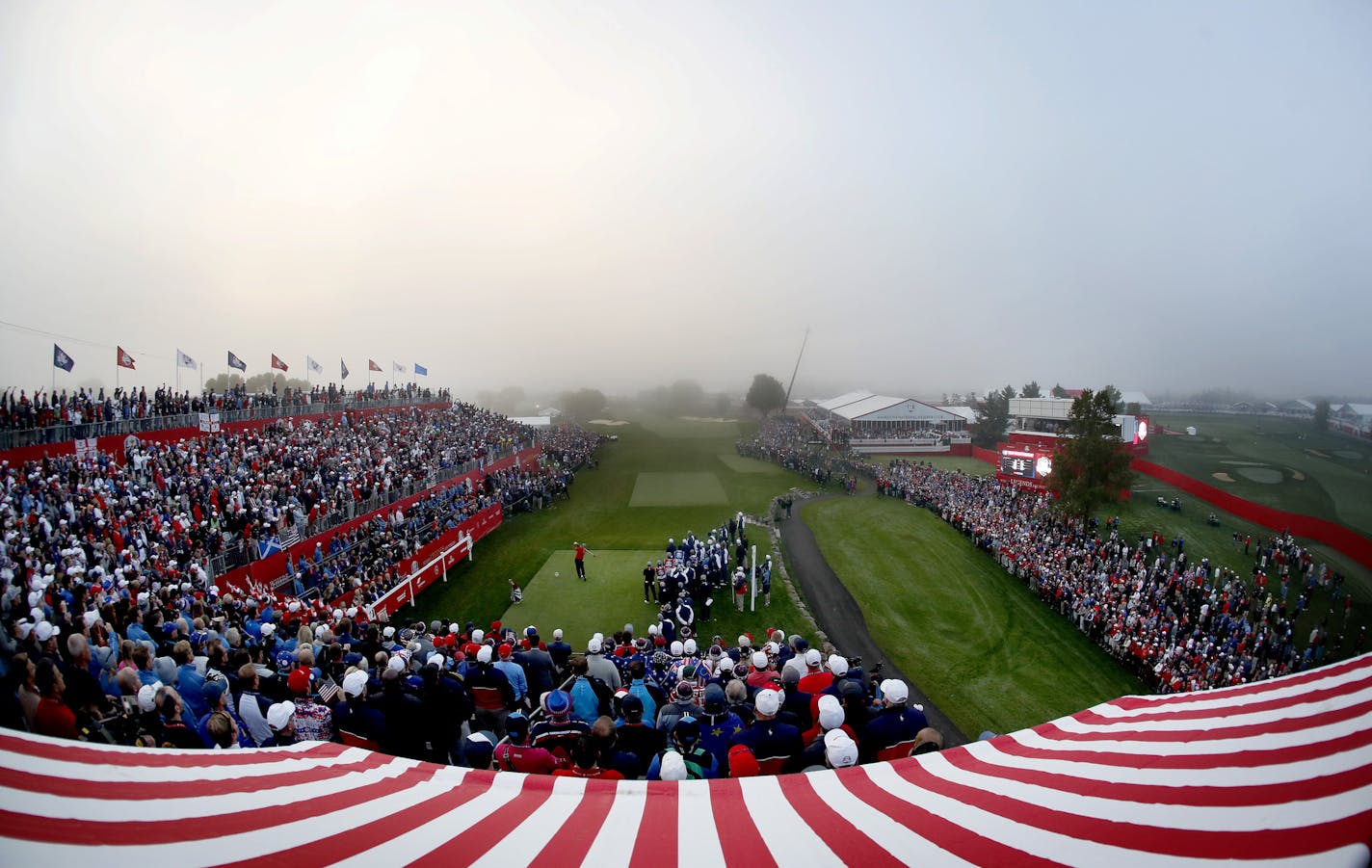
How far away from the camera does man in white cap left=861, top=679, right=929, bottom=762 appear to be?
5.50m

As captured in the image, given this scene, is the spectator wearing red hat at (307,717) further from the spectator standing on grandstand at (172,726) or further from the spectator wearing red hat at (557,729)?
the spectator wearing red hat at (557,729)

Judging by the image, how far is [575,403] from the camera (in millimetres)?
105500

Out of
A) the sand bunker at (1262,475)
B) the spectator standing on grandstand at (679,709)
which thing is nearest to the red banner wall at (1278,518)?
the sand bunker at (1262,475)

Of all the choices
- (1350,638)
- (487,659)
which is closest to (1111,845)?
(487,659)

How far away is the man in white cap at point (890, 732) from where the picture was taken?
18.0 ft

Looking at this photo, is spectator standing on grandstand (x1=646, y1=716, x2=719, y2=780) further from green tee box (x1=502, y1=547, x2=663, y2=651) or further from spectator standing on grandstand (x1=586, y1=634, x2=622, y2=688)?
green tee box (x1=502, y1=547, x2=663, y2=651)

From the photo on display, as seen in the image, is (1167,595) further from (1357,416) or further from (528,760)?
(1357,416)

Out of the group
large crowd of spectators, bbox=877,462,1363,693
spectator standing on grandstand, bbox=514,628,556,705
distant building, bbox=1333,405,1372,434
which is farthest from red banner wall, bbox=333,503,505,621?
distant building, bbox=1333,405,1372,434

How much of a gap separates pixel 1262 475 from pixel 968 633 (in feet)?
104

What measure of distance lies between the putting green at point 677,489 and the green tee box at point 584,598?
36.0ft

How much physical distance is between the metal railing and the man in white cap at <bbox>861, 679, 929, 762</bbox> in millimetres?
24177

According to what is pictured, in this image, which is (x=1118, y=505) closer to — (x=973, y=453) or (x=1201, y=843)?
(x=973, y=453)

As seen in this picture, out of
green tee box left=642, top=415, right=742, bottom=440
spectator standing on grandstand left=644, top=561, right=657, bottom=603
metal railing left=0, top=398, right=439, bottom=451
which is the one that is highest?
metal railing left=0, top=398, right=439, bottom=451

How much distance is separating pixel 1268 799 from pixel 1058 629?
1854 centimetres
